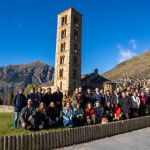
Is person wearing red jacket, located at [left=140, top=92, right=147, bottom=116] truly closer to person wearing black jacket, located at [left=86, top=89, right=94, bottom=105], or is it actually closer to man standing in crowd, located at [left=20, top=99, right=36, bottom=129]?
person wearing black jacket, located at [left=86, top=89, right=94, bottom=105]

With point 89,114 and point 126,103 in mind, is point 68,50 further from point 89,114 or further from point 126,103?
point 89,114

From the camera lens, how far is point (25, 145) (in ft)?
37.7

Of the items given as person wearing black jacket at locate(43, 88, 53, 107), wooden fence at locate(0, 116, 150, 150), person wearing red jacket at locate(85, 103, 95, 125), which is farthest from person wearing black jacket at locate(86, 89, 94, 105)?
wooden fence at locate(0, 116, 150, 150)

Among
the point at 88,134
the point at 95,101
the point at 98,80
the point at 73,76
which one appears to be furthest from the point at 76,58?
the point at 88,134

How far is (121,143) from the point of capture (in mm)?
13695

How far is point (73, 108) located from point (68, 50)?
5109 centimetres

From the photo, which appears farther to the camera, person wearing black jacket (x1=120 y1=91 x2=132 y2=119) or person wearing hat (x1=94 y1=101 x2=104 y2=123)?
person wearing black jacket (x1=120 y1=91 x2=132 y2=119)

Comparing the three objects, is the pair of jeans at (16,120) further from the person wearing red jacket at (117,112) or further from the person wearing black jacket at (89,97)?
the person wearing red jacket at (117,112)

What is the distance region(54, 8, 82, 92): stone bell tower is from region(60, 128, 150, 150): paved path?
163 ft

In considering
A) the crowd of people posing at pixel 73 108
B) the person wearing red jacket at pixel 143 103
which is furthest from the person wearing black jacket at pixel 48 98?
the person wearing red jacket at pixel 143 103

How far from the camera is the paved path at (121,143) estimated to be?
12623 millimetres

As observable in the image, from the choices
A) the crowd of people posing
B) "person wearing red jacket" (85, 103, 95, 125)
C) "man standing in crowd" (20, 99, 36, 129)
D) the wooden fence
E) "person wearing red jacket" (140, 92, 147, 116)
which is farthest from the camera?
"person wearing red jacket" (140, 92, 147, 116)

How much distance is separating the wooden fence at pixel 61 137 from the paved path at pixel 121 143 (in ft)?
1.41

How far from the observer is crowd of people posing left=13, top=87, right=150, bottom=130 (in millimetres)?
15477
